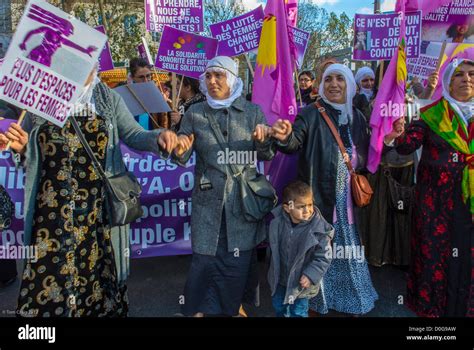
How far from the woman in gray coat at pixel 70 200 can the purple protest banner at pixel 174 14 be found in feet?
10.5

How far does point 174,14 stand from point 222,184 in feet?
11.5

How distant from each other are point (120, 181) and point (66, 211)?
315 mm

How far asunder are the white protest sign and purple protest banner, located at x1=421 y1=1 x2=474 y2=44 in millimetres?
3675

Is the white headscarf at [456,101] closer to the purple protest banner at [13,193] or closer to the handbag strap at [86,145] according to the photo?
the handbag strap at [86,145]

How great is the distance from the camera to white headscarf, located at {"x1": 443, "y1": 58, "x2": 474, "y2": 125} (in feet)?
8.67

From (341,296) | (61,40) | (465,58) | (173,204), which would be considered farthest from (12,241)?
(465,58)

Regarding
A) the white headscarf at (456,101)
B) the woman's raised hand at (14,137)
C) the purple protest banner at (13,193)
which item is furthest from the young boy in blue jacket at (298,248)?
the purple protest banner at (13,193)

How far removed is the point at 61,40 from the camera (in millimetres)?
1947

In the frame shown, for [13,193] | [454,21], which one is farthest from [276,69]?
[13,193]

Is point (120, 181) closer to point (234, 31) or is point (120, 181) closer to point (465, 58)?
point (465, 58)

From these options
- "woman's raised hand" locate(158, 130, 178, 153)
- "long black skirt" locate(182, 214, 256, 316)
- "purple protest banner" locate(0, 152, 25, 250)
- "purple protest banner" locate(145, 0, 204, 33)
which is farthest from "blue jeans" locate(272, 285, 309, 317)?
"purple protest banner" locate(145, 0, 204, 33)

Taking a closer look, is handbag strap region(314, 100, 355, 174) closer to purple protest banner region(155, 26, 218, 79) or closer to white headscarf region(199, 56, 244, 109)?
white headscarf region(199, 56, 244, 109)

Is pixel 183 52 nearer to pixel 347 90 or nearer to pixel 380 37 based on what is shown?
pixel 380 37

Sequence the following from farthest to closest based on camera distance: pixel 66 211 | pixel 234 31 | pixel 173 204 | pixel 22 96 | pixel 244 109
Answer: pixel 234 31
pixel 173 204
pixel 244 109
pixel 66 211
pixel 22 96
